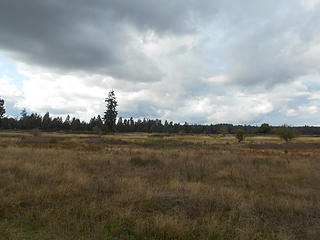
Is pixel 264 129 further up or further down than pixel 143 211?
further up

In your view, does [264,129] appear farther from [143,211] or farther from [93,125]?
[143,211]

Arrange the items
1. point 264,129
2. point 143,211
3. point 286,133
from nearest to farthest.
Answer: point 143,211 < point 286,133 < point 264,129

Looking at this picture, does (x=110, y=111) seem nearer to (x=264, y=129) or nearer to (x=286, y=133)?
(x=286, y=133)

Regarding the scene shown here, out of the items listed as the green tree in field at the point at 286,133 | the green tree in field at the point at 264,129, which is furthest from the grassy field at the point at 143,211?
the green tree in field at the point at 264,129

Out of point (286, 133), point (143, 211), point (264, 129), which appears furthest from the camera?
point (264, 129)

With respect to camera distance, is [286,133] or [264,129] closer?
[286,133]

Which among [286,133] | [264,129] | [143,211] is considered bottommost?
[143,211]

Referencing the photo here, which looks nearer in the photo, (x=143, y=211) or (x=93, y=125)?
(x=143, y=211)

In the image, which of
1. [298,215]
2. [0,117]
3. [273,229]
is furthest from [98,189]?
[0,117]

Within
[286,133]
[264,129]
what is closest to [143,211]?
[286,133]

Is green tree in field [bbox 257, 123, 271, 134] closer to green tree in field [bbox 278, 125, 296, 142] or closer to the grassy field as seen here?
green tree in field [bbox 278, 125, 296, 142]

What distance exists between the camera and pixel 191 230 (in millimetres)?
5680

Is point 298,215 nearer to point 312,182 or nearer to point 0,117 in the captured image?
point 312,182

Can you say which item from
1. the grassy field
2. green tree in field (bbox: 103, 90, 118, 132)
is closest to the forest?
green tree in field (bbox: 103, 90, 118, 132)
